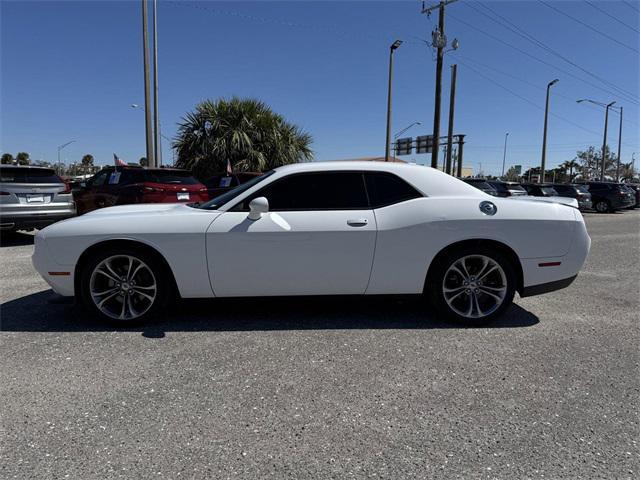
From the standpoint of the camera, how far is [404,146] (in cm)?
4391

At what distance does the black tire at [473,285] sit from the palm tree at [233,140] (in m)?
19.4

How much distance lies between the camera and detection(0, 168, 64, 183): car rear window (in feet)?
27.2

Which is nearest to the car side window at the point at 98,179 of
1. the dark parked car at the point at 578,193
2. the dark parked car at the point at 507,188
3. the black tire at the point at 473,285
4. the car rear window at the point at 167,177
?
the car rear window at the point at 167,177

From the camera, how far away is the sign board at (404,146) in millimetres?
43500

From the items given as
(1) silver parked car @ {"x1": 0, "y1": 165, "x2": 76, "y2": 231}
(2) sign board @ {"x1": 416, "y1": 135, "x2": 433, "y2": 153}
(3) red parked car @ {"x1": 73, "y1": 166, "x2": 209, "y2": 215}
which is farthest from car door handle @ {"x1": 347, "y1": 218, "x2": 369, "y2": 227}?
(2) sign board @ {"x1": 416, "y1": 135, "x2": 433, "y2": 153}

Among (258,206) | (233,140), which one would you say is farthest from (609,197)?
(258,206)

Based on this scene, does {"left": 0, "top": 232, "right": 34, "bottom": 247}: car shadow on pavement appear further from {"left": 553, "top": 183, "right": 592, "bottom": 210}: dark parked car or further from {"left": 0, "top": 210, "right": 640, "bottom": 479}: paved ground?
{"left": 553, "top": 183, "right": 592, "bottom": 210}: dark parked car

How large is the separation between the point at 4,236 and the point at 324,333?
925 centimetres

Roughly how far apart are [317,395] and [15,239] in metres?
9.19

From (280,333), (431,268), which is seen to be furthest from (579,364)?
(280,333)

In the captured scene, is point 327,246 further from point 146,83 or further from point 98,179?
point 146,83

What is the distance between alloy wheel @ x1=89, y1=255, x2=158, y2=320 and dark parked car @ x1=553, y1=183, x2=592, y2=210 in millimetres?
22375

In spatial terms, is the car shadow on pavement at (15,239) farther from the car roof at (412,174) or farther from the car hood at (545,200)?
the car hood at (545,200)

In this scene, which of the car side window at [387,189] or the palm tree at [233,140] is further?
the palm tree at [233,140]
